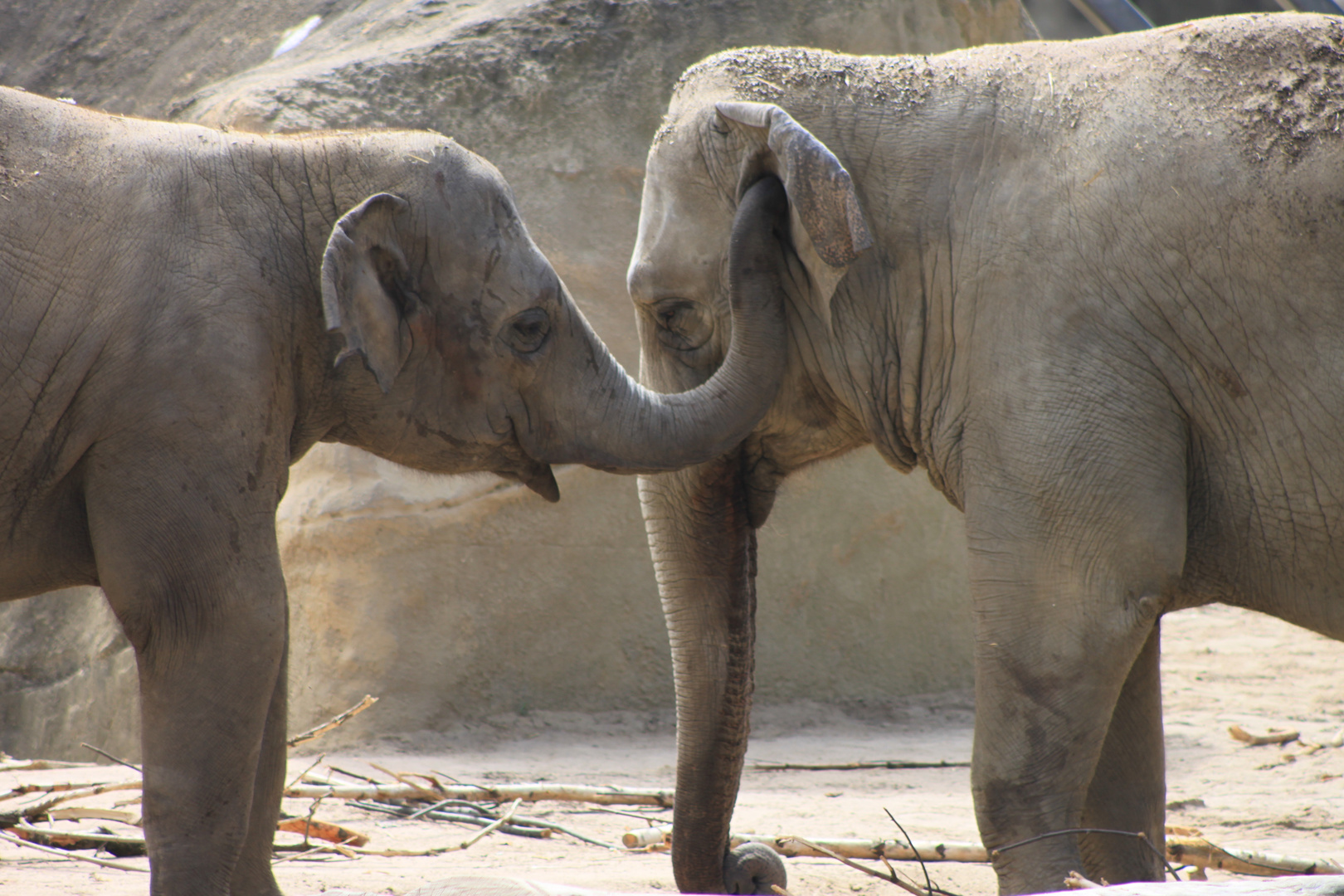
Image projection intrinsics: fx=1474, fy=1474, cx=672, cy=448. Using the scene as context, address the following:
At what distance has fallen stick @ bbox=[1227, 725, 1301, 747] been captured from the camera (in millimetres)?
5719

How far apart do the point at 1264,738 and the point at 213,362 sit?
183 inches

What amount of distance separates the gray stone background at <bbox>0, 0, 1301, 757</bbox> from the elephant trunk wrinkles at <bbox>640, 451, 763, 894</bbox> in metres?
2.15

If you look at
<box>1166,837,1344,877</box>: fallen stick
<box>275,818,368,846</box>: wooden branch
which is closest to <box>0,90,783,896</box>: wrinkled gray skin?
<box>275,818,368,846</box>: wooden branch

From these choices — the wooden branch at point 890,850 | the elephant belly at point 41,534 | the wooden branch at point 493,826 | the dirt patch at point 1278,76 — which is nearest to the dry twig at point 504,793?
the wooden branch at point 493,826

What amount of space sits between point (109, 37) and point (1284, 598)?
6.42 meters

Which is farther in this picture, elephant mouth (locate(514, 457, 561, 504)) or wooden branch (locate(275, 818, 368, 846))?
wooden branch (locate(275, 818, 368, 846))

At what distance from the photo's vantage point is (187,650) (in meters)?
2.52

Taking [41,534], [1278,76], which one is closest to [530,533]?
[41,534]

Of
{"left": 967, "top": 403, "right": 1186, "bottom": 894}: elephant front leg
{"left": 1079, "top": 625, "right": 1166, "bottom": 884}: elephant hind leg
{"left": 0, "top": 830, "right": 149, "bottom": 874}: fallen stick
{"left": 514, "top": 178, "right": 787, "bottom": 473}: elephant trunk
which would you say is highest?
{"left": 514, "top": 178, "right": 787, "bottom": 473}: elephant trunk

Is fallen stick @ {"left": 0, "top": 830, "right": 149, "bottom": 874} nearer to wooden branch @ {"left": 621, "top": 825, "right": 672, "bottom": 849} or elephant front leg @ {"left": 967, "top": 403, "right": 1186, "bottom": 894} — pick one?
wooden branch @ {"left": 621, "top": 825, "right": 672, "bottom": 849}

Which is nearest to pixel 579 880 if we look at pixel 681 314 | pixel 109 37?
pixel 681 314

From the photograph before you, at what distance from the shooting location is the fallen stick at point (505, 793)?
4.39 metres

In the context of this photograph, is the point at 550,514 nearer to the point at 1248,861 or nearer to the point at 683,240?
the point at 683,240

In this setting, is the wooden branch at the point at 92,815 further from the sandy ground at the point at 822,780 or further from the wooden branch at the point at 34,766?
the wooden branch at the point at 34,766
